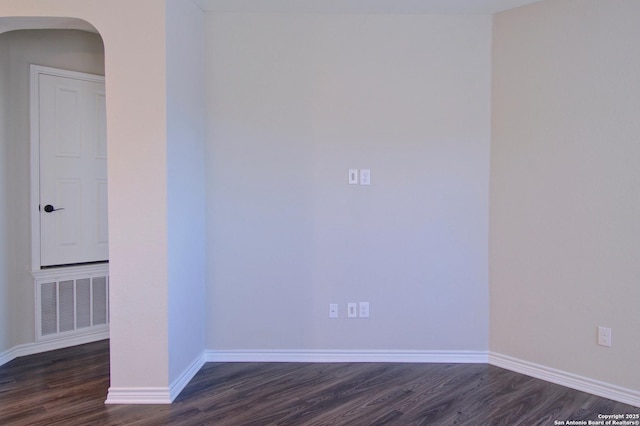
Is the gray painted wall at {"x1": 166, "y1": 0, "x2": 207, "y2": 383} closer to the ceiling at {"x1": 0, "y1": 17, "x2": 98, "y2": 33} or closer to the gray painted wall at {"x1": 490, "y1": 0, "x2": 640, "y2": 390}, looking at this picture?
the ceiling at {"x1": 0, "y1": 17, "x2": 98, "y2": 33}

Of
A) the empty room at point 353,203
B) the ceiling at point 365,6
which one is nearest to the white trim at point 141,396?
the empty room at point 353,203

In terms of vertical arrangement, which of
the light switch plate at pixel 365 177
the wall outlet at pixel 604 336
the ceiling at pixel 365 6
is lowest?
the wall outlet at pixel 604 336

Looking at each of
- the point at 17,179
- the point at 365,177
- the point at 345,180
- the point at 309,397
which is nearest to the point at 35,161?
the point at 17,179

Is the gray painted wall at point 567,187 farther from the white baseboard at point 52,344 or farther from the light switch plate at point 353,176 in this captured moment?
the white baseboard at point 52,344

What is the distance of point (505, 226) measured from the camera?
270cm

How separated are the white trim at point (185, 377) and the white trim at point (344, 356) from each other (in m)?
0.11

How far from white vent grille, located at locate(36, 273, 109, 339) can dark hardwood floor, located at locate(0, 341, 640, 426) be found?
1.05 ft

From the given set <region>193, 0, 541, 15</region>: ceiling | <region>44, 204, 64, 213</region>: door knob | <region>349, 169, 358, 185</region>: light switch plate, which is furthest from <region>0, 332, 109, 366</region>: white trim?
<region>193, 0, 541, 15</region>: ceiling

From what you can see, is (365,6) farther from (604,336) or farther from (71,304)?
(71,304)

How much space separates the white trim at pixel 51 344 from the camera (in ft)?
9.22

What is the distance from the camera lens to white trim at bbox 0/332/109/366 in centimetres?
281

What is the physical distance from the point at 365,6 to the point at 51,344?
3568 millimetres

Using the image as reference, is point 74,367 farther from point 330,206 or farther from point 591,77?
point 591,77

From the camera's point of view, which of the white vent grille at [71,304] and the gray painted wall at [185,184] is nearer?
the gray painted wall at [185,184]
